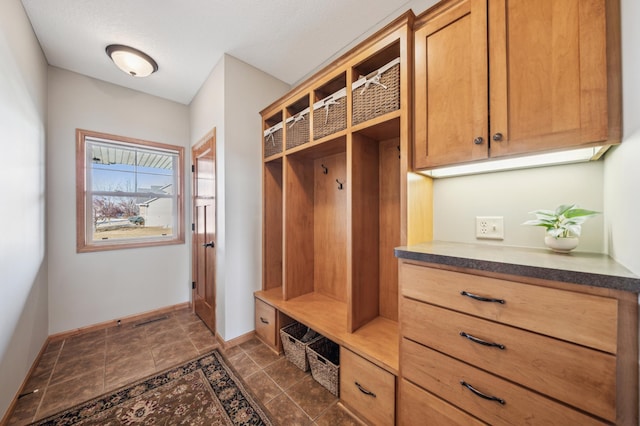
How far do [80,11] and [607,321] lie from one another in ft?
11.2

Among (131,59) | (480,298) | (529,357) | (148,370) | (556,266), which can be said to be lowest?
(148,370)

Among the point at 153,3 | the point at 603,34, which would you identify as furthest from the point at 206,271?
the point at 603,34

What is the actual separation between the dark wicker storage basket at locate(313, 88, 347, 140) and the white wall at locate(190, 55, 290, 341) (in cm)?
90

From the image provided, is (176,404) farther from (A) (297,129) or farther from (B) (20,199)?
(A) (297,129)

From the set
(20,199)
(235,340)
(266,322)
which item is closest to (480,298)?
(266,322)

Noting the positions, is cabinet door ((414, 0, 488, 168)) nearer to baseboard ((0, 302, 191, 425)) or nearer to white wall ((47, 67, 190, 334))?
baseboard ((0, 302, 191, 425))

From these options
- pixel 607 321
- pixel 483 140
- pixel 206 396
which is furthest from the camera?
pixel 206 396

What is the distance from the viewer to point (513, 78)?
97 cm

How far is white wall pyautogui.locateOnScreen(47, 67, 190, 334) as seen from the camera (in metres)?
2.34

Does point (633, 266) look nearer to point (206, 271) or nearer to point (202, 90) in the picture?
point (206, 271)

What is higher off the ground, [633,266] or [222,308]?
[633,266]

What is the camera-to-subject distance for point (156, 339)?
2.34 m

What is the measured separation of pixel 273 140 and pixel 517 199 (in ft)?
6.40

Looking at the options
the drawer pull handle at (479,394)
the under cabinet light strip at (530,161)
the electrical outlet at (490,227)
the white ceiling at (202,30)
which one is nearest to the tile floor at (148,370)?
the drawer pull handle at (479,394)
